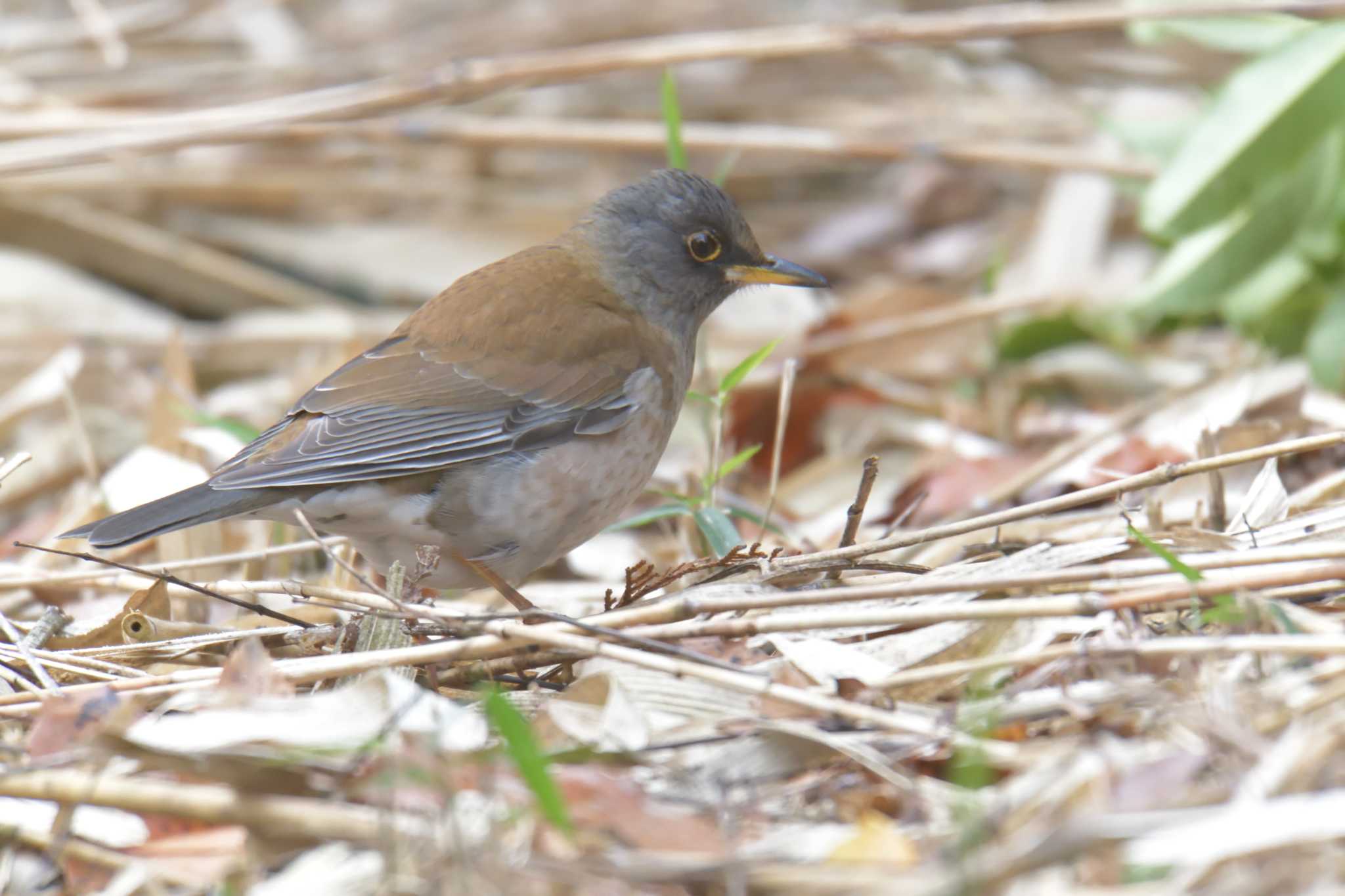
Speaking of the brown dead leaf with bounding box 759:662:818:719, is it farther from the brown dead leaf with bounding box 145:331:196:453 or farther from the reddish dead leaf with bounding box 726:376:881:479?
the brown dead leaf with bounding box 145:331:196:453

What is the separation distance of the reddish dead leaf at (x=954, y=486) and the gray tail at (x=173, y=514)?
174 cm

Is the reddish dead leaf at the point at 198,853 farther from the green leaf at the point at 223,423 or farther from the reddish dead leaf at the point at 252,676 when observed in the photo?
the green leaf at the point at 223,423

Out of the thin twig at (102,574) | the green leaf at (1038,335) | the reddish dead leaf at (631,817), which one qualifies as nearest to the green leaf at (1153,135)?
the green leaf at (1038,335)

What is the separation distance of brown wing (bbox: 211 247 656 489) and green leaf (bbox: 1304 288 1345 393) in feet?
6.46

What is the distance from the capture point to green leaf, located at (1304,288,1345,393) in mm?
4301

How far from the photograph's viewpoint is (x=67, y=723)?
2418mm

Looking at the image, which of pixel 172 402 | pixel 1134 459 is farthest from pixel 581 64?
pixel 1134 459

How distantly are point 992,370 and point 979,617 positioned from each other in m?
3.17

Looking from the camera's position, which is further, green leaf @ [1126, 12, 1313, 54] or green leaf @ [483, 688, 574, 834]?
green leaf @ [1126, 12, 1313, 54]

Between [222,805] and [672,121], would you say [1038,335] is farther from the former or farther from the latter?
[222,805]

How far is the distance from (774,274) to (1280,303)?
1.76 m

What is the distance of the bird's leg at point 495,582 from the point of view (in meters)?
3.47

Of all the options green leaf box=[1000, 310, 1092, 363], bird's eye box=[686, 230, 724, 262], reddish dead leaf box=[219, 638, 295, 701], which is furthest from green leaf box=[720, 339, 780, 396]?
green leaf box=[1000, 310, 1092, 363]

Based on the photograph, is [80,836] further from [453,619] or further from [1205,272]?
[1205,272]
